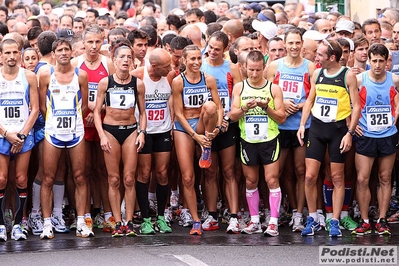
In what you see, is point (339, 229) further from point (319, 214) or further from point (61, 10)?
point (61, 10)

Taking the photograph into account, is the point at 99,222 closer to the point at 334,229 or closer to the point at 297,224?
the point at 297,224

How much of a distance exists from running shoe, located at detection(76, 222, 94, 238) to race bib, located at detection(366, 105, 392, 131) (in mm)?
3394

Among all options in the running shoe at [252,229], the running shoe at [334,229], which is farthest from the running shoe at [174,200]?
the running shoe at [334,229]

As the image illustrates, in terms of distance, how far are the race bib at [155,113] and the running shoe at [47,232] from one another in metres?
1.62

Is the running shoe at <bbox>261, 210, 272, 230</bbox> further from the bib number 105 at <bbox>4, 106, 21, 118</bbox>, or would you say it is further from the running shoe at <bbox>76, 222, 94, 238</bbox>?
→ the bib number 105 at <bbox>4, 106, 21, 118</bbox>

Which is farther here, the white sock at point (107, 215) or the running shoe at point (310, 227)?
the white sock at point (107, 215)

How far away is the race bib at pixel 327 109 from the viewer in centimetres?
1160

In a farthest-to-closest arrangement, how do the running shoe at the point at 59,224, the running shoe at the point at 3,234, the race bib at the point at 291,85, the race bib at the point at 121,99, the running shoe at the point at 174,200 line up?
the running shoe at the point at 174,200
the race bib at the point at 291,85
the running shoe at the point at 59,224
the race bib at the point at 121,99
the running shoe at the point at 3,234

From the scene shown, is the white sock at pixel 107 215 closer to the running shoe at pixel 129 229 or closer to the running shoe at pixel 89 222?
the running shoe at pixel 89 222

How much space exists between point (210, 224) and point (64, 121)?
212cm

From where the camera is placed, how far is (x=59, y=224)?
11969 mm

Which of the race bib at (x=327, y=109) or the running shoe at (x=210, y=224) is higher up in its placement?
the race bib at (x=327, y=109)

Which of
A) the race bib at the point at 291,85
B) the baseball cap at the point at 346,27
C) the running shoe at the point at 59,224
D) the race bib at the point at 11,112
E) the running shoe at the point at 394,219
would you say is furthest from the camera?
the baseball cap at the point at 346,27

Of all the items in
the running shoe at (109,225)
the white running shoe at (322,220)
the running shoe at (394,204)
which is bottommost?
the running shoe at (394,204)
